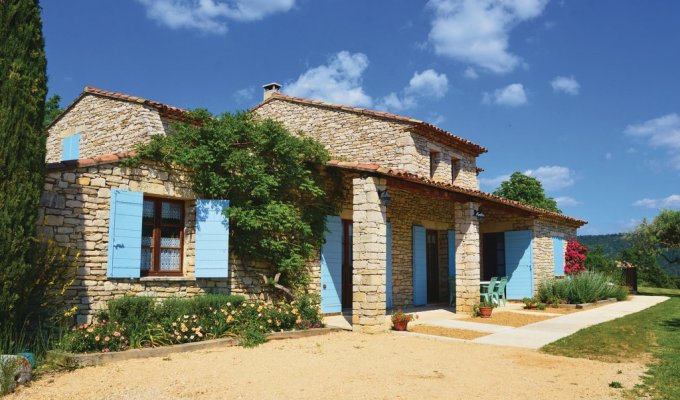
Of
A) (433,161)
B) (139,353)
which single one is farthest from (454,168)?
(139,353)

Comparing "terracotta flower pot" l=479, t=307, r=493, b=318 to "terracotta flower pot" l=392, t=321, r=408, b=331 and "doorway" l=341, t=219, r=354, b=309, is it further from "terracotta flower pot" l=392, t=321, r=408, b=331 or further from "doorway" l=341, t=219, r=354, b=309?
"doorway" l=341, t=219, r=354, b=309

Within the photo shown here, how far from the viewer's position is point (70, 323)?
6766 millimetres

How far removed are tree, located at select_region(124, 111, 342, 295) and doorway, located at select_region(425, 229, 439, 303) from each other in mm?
5252

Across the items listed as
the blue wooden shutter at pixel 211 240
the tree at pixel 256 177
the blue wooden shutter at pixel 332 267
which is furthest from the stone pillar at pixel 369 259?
the blue wooden shutter at pixel 211 240

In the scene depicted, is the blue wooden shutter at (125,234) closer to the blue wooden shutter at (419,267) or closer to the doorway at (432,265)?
the blue wooden shutter at (419,267)

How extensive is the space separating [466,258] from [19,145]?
9155mm

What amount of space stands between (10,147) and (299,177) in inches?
187

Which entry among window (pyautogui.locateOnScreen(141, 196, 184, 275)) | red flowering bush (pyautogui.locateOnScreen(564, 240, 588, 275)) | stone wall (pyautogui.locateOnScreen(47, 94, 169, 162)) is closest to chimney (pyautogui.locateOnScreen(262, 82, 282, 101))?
stone wall (pyautogui.locateOnScreen(47, 94, 169, 162))

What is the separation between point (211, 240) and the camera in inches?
332

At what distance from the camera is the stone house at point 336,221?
7340 millimetres

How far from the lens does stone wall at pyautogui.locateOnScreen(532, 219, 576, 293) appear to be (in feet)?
48.9

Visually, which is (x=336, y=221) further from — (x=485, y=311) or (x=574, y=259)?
(x=574, y=259)

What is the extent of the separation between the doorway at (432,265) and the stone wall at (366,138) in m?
1.70

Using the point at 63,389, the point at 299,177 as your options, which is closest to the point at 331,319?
the point at 299,177
